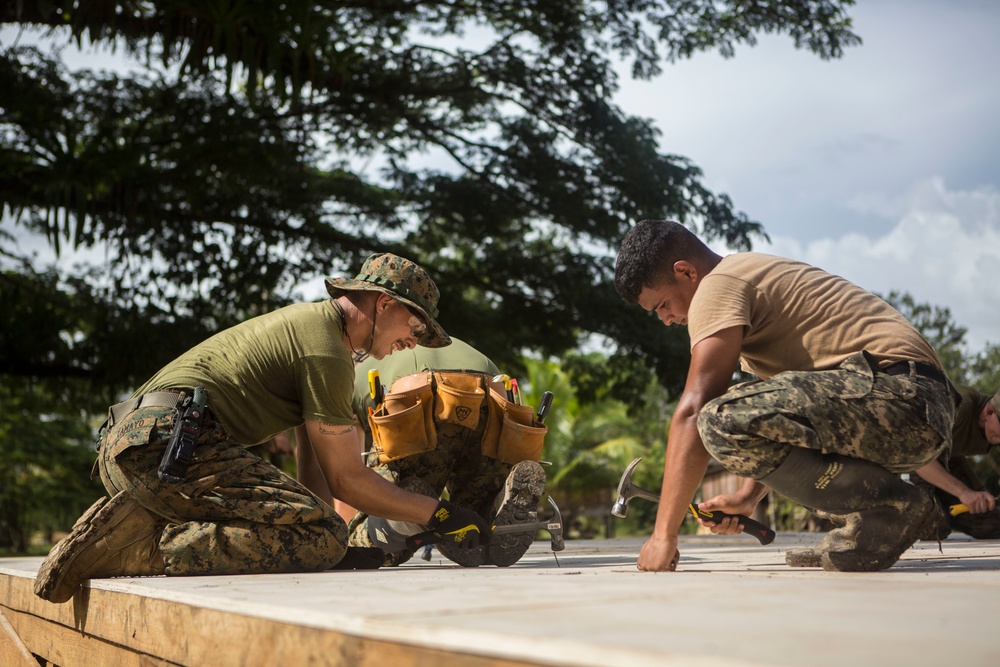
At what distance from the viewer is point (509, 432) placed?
4.27 metres

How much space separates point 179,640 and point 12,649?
2.58 metres

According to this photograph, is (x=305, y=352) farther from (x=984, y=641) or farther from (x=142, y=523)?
(x=984, y=641)

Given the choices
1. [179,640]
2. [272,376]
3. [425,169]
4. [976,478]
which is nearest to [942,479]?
[976,478]

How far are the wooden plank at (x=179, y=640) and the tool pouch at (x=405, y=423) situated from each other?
53.0 inches

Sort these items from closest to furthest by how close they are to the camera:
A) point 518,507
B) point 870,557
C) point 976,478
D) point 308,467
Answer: point 870,557 < point 518,507 < point 308,467 < point 976,478

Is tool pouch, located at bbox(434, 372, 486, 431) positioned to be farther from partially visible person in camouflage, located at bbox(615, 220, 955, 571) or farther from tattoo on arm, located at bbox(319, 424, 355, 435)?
partially visible person in camouflage, located at bbox(615, 220, 955, 571)

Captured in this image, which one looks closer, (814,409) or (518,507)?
(814,409)

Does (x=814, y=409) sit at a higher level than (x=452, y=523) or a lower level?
higher

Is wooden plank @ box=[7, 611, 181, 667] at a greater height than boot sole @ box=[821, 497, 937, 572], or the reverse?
boot sole @ box=[821, 497, 937, 572]

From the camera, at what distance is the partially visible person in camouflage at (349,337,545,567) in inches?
159

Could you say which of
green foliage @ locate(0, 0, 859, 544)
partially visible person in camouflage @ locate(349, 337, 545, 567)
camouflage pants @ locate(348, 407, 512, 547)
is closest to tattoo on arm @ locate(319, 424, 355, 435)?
partially visible person in camouflage @ locate(349, 337, 545, 567)

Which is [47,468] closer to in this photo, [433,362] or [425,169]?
[425,169]

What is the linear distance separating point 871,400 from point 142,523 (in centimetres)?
244

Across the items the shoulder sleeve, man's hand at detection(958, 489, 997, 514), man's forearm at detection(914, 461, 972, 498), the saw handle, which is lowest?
man's hand at detection(958, 489, 997, 514)
